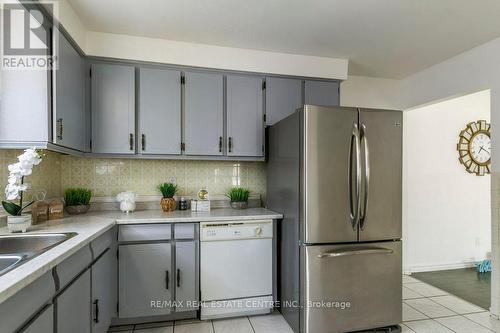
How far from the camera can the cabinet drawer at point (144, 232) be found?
2.24 m

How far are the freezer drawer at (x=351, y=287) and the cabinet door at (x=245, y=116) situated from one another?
3.83ft

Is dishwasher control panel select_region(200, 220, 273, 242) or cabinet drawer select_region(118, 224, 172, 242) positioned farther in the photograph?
dishwasher control panel select_region(200, 220, 273, 242)

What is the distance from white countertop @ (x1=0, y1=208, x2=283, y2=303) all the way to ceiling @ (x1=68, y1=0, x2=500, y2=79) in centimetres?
161

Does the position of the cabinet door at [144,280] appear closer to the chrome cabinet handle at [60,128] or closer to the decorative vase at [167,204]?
the decorative vase at [167,204]

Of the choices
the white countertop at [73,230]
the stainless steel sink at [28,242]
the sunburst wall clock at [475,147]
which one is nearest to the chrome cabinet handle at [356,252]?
the white countertop at [73,230]

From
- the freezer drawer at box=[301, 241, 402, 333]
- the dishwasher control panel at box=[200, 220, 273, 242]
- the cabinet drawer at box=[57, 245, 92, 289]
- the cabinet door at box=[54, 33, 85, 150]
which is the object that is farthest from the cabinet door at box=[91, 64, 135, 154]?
the freezer drawer at box=[301, 241, 402, 333]

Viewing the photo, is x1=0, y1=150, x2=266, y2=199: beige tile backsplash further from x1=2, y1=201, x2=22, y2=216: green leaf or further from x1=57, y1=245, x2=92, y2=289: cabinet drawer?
x1=57, y1=245, x2=92, y2=289: cabinet drawer

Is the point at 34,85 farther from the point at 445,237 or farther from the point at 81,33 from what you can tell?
the point at 445,237

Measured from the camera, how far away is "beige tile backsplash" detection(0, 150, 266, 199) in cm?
264

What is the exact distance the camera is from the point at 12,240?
5.23ft

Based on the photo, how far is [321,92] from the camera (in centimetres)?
298

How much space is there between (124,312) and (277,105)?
7.55 ft

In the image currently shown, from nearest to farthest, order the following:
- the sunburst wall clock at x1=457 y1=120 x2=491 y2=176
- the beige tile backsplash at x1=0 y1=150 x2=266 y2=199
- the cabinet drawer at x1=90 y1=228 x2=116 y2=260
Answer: the cabinet drawer at x1=90 y1=228 x2=116 y2=260, the beige tile backsplash at x1=0 y1=150 x2=266 y2=199, the sunburst wall clock at x1=457 y1=120 x2=491 y2=176

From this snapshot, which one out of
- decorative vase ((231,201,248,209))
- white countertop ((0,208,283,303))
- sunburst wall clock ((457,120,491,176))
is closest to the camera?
white countertop ((0,208,283,303))
